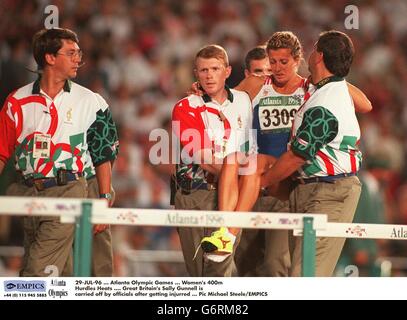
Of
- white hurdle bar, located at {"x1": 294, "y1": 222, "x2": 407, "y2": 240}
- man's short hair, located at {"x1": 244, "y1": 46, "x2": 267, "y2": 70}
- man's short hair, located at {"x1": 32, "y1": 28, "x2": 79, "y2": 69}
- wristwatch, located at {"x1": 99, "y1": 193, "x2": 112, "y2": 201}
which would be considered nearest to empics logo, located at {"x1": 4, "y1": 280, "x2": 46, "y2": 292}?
wristwatch, located at {"x1": 99, "y1": 193, "x2": 112, "y2": 201}

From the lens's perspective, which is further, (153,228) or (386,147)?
(386,147)

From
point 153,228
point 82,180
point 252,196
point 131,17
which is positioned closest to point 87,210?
point 82,180

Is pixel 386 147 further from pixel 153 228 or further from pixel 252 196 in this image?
pixel 252 196

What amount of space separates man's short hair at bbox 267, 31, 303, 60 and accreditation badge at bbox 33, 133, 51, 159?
0.82m

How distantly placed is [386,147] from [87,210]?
2410 millimetres

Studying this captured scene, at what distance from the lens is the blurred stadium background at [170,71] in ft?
13.8

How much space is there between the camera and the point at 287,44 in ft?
11.8

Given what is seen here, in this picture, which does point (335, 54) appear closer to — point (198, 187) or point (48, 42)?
point (198, 187)

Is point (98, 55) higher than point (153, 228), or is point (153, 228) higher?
point (98, 55)

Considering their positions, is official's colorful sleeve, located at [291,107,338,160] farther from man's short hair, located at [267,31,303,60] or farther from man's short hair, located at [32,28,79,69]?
man's short hair, located at [32,28,79,69]

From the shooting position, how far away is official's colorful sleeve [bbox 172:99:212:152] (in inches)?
138

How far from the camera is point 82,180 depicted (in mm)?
3414

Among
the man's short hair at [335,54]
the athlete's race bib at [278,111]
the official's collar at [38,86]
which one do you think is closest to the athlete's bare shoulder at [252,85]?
the athlete's race bib at [278,111]
